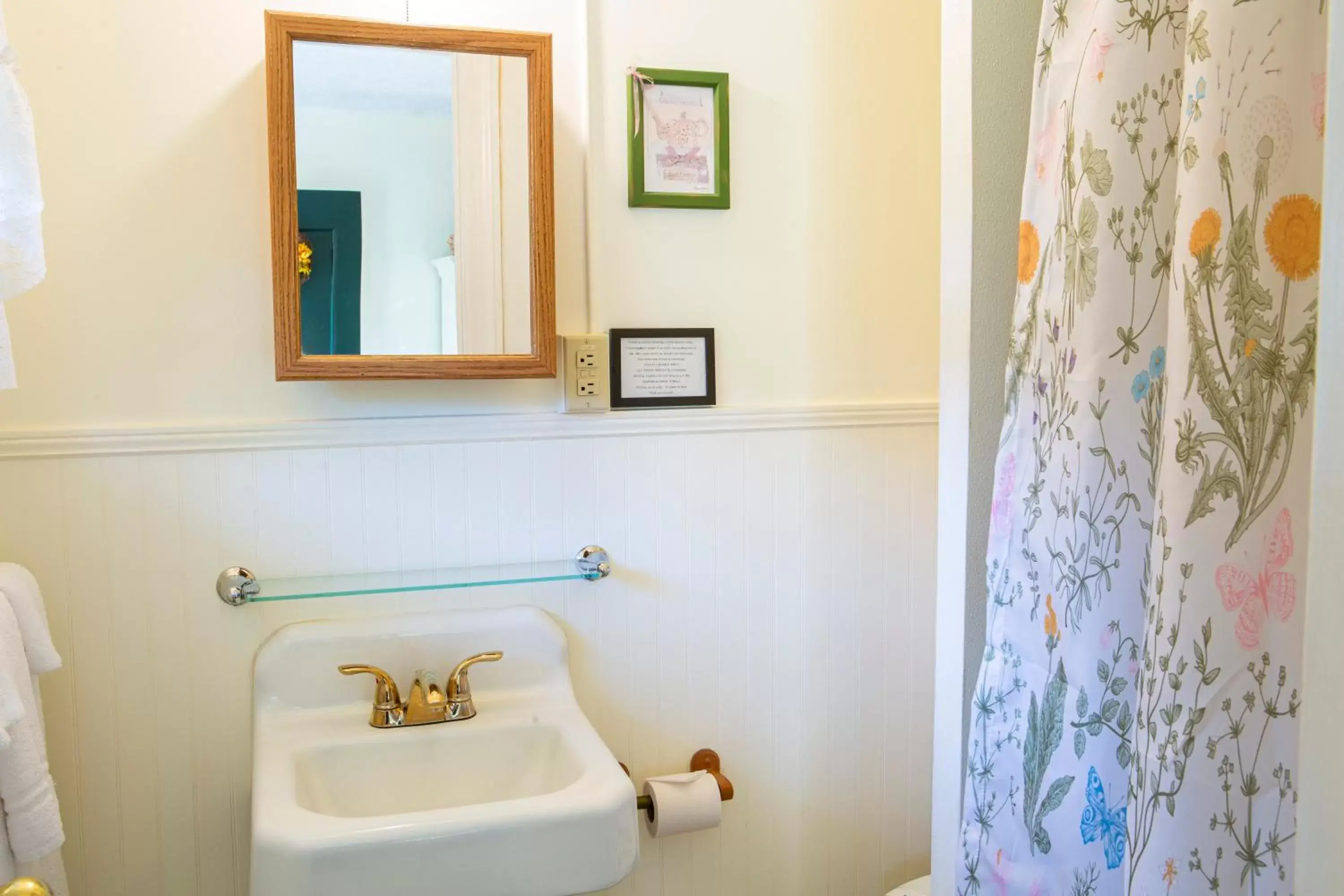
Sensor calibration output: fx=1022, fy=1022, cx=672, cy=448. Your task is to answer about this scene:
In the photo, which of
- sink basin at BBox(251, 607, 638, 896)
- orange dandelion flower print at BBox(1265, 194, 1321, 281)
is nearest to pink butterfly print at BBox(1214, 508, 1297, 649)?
orange dandelion flower print at BBox(1265, 194, 1321, 281)

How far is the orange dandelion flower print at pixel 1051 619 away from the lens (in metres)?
1.06

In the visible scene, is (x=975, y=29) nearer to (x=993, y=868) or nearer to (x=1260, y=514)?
(x=1260, y=514)

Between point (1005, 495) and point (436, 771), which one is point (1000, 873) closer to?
point (1005, 495)

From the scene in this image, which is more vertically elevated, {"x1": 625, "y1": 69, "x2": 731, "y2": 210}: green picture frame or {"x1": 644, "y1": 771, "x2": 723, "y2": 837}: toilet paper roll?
{"x1": 625, "y1": 69, "x2": 731, "y2": 210}: green picture frame

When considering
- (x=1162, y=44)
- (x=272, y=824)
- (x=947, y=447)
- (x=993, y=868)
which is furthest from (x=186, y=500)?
(x=1162, y=44)

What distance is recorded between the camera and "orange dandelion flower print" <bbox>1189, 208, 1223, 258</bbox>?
0.82 metres

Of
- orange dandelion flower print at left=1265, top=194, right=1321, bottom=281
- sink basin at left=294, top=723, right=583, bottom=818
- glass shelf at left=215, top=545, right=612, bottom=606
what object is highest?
orange dandelion flower print at left=1265, top=194, right=1321, bottom=281

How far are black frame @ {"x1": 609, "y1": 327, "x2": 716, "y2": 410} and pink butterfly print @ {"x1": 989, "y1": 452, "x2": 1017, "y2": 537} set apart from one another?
692mm

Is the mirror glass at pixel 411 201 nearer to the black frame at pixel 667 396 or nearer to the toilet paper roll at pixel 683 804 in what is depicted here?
the black frame at pixel 667 396

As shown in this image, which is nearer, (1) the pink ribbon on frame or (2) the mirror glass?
(2) the mirror glass

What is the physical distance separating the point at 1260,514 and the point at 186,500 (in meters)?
1.40

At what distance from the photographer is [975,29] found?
1.26 meters

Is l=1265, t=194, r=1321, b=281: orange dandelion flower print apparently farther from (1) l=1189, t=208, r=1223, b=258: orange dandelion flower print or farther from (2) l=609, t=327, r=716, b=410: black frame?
A: (2) l=609, t=327, r=716, b=410: black frame

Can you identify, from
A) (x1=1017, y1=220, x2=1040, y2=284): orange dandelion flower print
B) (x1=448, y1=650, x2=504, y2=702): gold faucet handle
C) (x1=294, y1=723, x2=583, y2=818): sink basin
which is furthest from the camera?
(x1=448, y1=650, x2=504, y2=702): gold faucet handle
